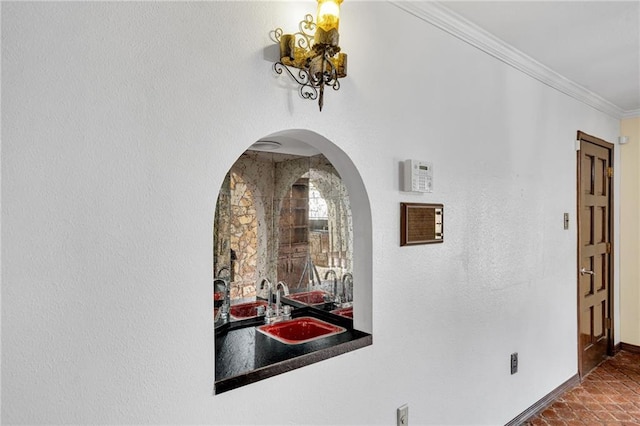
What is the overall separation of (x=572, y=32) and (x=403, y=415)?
237 cm

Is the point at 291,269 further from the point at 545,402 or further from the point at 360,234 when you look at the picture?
the point at 545,402

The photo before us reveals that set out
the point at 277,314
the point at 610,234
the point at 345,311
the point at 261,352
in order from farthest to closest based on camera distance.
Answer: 1. the point at 610,234
2. the point at 345,311
3. the point at 277,314
4. the point at 261,352

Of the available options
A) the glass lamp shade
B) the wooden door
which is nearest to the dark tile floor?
the wooden door

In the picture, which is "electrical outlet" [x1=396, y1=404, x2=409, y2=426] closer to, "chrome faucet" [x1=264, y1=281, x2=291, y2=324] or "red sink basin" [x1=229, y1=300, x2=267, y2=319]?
"chrome faucet" [x1=264, y1=281, x2=291, y2=324]

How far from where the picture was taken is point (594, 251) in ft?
12.2

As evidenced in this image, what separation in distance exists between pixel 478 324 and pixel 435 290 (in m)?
0.49

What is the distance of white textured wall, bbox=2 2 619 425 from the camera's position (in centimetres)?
106

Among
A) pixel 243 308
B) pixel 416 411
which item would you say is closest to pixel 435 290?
pixel 416 411

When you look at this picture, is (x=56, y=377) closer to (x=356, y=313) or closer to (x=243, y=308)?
(x=356, y=313)

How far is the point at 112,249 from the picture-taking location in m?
1.17

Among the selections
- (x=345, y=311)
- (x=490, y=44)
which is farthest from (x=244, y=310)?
(x=490, y=44)

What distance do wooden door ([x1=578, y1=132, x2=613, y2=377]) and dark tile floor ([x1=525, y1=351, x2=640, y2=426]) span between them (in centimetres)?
15

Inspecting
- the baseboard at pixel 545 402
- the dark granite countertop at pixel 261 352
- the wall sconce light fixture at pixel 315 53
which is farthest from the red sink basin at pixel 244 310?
the baseboard at pixel 545 402

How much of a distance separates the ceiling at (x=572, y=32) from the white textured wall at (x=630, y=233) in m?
1.21
